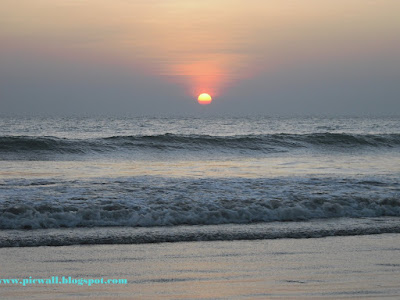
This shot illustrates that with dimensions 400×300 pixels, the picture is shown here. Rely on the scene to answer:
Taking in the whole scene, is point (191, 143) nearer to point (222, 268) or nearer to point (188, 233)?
point (188, 233)

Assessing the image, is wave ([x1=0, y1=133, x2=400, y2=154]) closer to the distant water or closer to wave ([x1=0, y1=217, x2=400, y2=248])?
the distant water

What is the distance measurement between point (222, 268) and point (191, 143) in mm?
19388

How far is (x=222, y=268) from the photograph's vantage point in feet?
16.4

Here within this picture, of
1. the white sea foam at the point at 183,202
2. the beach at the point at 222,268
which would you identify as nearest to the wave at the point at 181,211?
the white sea foam at the point at 183,202

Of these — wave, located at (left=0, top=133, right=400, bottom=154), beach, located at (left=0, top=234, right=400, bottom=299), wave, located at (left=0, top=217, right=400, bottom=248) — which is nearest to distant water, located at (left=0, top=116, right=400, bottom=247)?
wave, located at (left=0, top=217, right=400, bottom=248)

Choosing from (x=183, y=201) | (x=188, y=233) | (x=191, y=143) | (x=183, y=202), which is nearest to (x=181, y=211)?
(x=183, y=202)

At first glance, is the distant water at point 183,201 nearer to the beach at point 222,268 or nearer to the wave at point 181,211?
the wave at point 181,211

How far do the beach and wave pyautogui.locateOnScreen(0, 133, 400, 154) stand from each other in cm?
1556

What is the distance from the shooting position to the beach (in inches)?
168

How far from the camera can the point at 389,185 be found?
11180 millimetres

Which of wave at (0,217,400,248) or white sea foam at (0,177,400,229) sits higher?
white sea foam at (0,177,400,229)

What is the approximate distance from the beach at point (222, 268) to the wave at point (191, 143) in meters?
15.6

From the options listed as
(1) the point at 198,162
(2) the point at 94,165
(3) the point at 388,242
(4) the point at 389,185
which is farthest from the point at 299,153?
(3) the point at 388,242

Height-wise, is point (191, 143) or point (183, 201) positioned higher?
point (191, 143)
